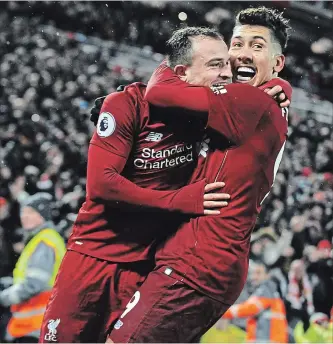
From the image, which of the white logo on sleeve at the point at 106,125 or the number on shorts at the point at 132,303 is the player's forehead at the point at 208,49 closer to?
the white logo on sleeve at the point at 106,125

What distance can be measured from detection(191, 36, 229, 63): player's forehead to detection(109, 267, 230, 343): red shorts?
0.84 m

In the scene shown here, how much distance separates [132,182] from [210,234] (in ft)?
1.32

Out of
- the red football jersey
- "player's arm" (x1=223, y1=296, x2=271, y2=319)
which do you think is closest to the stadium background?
"player's arm" (x1=223, y1=296, x2=271, y2=319)

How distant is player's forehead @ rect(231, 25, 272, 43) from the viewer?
283cm

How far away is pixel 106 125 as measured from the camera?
2576mm

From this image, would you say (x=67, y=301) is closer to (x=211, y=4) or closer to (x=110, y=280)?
(x=110, y=280)

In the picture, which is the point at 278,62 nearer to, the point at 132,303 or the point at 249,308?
the point at 132,303

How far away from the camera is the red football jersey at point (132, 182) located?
257 cm

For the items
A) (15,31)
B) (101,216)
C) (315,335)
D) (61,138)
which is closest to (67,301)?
(101,216)

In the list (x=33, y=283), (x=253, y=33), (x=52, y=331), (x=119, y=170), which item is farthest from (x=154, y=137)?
(x=33, y=283)

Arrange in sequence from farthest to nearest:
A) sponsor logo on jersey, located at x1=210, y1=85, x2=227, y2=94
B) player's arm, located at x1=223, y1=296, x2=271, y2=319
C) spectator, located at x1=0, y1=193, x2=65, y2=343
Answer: player's arm, located at x1=223, y1=296, x2=271, y2=319, spectator, located at x1=0, y1=193, x2=65, y2=343, sponsor logo on jersey, located at x1=210, y1=85, x2=227, y2=94

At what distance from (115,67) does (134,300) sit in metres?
8.87

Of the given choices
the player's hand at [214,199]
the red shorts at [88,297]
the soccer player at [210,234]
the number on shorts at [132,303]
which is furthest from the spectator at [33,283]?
the player's hand at [214,199]

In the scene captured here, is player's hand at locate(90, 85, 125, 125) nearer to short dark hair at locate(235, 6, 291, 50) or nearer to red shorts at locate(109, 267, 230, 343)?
short dark hair at locate(235, 6, 291, 50)
